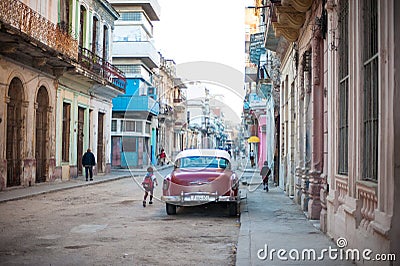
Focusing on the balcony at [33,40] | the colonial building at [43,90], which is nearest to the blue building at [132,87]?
the colonial building at [43,90]

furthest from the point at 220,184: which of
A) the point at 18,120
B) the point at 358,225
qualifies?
the point at 18,120

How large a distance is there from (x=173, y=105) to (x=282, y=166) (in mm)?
46679

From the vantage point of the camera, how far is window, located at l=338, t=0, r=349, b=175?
862 cm

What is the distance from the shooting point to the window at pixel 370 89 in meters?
6.84

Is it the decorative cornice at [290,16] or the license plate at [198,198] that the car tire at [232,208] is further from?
the decorative cornice at [290,16]

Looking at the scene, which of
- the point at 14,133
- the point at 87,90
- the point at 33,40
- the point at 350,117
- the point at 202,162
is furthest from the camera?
the point at 87,90

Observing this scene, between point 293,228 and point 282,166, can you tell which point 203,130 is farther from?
→ point 293,228

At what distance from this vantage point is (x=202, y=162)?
14344mm

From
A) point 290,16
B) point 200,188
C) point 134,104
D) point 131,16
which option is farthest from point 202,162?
point 131,16

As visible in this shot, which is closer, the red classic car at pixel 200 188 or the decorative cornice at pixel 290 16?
the red classic car at pixel 200 188

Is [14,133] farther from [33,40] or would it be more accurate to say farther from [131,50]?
[131,50]

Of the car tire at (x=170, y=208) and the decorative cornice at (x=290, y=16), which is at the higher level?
the decorative cornice at (x=290, y=16)

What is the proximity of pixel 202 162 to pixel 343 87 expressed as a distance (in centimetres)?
605

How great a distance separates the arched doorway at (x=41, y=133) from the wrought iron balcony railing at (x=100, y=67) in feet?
11.1
